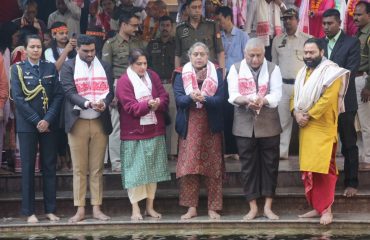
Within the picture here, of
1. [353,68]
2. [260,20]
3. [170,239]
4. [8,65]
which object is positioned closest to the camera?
[170,239]

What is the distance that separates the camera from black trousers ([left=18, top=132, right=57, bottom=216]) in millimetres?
11117

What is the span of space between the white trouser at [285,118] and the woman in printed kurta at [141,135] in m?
1.81

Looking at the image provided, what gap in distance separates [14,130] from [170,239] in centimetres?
293

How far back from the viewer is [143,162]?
1114cm

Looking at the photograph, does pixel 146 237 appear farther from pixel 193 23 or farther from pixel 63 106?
pixel 193 23

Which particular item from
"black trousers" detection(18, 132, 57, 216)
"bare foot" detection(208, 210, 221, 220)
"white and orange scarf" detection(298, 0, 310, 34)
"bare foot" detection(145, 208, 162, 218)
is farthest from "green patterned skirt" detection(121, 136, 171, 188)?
"white and orange scarf" detection(298, 0, 310, 34)

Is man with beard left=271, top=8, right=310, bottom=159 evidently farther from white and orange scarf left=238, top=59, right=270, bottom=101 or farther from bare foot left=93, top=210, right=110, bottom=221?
bare foot left=93, top=210, right=110, bottom=221

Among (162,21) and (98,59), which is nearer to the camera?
(98,59)

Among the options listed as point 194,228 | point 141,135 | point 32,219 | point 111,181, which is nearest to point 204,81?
point 141,135

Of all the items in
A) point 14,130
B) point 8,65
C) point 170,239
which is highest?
point 8,65

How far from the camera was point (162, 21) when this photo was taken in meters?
12.7

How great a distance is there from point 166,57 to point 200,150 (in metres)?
1.97

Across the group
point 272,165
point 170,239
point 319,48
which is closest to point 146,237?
point 170,239

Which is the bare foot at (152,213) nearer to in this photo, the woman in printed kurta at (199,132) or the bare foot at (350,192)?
the woman in printed kurta at (199,132)
